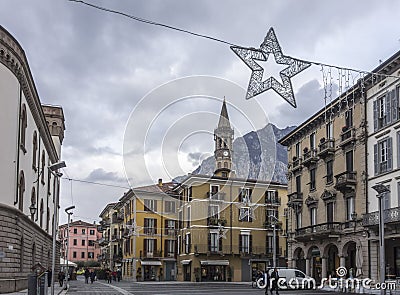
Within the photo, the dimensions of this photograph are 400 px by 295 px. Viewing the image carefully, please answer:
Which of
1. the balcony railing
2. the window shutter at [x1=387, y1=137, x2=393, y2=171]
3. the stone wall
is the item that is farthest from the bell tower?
the balcony railing

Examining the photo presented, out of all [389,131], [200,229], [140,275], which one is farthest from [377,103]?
[140,275]

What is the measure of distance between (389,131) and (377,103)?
2.75m

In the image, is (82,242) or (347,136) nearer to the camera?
(347,136)

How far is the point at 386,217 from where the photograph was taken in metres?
38.5

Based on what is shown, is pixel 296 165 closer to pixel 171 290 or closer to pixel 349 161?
pixel 349 161

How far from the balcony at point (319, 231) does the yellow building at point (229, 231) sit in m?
15.5

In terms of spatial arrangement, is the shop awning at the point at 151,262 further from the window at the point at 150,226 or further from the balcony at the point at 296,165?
the balcony at the point at 296,165

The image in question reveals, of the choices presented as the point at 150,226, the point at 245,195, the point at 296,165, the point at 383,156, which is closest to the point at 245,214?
the point at 245,195

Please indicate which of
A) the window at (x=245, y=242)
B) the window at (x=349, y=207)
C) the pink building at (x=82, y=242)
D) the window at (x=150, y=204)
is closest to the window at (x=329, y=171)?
the window at (x=349, y=207)

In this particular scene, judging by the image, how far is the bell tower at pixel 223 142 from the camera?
1792 cm

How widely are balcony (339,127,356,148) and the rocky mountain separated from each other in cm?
2520

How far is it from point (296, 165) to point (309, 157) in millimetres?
3906

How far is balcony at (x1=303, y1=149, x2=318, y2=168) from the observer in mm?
51116

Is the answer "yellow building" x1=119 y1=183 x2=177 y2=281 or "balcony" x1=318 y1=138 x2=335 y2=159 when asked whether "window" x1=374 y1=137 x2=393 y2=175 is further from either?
"yellow building" x1=119 y1=183 x2=177 y2=281
